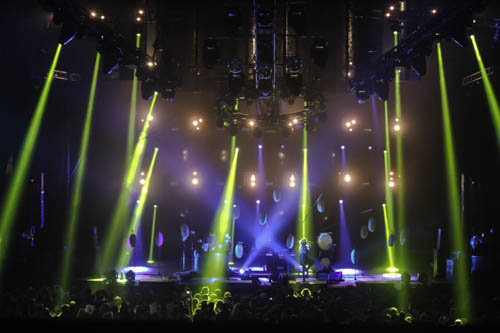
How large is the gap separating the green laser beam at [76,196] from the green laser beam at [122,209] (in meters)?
1.95

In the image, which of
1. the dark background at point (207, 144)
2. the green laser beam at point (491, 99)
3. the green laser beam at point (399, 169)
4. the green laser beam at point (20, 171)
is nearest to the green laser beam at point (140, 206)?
the dark background at point (207, 144)

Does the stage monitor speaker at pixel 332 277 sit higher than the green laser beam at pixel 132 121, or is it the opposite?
the green laser beam at pixel 132 121

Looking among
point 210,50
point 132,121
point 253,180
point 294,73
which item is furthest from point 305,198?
point 210,50

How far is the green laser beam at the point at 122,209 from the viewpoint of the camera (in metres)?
13.6

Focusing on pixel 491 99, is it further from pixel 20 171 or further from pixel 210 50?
pixel 20 171

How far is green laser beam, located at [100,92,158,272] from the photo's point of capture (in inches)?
535

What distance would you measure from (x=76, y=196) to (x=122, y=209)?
2.26m

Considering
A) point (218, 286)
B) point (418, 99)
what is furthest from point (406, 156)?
point (218, 286)

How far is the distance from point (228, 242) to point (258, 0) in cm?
738

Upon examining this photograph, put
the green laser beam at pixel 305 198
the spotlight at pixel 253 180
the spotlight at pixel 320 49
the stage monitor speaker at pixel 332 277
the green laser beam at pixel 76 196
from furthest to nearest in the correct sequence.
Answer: the spotlight at pixel 253 180, the green laser beam at pixel 305 198, the green laser beam at pixel 76 196, the stage monitor speaker at pixel 332 277, the spotlight at pixel 320 49

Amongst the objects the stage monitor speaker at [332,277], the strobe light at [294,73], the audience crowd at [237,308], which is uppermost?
the strobe light at [294,73]

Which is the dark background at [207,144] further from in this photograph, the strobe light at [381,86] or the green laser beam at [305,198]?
the strobe light at [381,86]

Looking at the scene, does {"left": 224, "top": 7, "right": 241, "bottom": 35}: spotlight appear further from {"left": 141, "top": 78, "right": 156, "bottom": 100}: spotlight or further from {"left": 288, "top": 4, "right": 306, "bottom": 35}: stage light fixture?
{"left": 141, "top": 78, "right": 156, "bottom": 100}: spotlight

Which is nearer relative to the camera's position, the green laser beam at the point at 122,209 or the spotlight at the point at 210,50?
the spotlight at the point at 210,50
